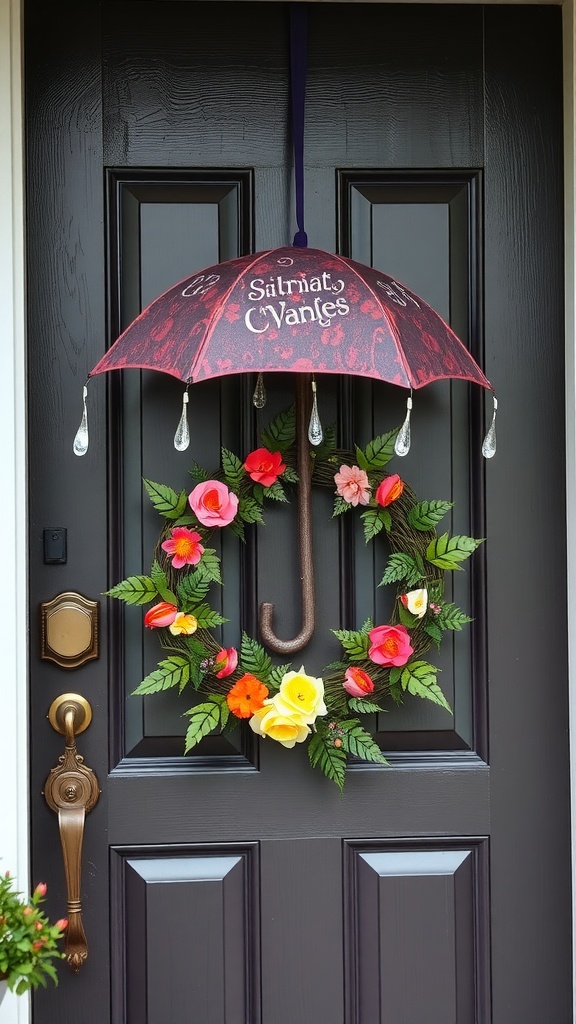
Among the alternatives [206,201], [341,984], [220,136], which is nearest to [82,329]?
[206,201]

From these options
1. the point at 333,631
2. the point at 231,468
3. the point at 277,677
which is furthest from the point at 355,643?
the point at 231,468

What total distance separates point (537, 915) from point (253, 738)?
61 cm

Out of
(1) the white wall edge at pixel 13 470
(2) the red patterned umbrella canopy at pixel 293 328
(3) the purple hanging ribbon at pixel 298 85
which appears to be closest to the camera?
(2) the red patterned umbrella canopy at pixel 293 328

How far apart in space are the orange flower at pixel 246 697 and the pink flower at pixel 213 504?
269 mm

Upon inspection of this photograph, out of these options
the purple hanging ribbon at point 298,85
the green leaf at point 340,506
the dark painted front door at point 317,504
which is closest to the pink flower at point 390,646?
the dark painted front door at point 317,504

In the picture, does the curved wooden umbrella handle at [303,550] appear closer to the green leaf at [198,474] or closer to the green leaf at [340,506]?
the green leaf at [340,506]

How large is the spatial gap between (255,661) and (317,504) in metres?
0.30

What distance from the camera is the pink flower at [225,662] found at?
144 cm

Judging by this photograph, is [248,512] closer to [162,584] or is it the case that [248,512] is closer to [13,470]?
→ [162,584]

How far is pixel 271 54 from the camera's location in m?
1.53

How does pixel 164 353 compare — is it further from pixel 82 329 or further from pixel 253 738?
pixel 253 738

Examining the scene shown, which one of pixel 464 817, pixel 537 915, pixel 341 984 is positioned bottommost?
pixel 341 984

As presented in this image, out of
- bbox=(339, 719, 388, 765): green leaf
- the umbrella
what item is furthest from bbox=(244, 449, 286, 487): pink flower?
bbox=(339, 719, 388, 765): green leaf

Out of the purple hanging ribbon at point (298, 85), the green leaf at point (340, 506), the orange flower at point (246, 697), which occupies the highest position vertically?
the purple hanging ribbon at point (298, 85)
